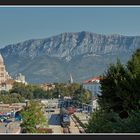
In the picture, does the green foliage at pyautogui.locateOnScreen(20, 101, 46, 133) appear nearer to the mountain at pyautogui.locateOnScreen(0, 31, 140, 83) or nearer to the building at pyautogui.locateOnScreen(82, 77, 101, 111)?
the mountain at pyautogui.locateOnScreen(0, 31, 140, 83)

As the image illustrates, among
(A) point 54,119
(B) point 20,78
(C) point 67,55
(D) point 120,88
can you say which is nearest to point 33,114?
(B) point 20,78

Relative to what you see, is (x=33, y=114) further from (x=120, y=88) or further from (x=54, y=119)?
(x=120, y=88)

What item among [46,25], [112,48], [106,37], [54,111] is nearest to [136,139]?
[54,111]

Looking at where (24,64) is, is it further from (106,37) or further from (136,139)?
(136,139)

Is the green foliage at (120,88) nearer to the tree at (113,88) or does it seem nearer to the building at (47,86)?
the tree at (113,88)

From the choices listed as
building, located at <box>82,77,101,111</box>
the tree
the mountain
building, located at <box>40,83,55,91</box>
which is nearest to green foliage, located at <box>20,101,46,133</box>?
building, located at <box>40,83,55,91</box>
